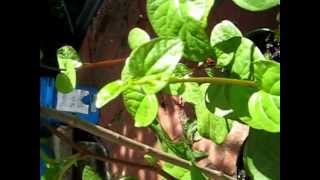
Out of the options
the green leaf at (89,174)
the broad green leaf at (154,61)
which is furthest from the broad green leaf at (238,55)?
the green leaf at (89,174)

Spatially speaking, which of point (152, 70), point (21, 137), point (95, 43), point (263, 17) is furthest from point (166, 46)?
point (95, 43)

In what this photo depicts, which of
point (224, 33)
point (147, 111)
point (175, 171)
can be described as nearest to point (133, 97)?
point (147, 111)

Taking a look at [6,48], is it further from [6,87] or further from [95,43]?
[95,43]

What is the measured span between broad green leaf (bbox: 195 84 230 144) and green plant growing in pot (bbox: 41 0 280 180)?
3cm

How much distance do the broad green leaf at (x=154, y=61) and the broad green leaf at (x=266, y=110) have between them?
0.26 feet

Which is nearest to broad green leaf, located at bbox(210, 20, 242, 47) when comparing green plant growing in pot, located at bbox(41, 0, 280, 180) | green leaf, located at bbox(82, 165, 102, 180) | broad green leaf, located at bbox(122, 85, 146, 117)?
green plant growing in pot, located at bbox(41, 0, 280, 180)

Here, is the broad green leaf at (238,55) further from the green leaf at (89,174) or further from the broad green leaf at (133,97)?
the green leaf at (89,174)

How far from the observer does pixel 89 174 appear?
29.0 inches

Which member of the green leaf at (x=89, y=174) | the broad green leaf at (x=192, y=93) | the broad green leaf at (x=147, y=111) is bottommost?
the green leaf at (x=89, y=174)

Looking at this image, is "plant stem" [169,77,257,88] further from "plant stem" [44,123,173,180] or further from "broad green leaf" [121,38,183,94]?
"plant stem" [44,123,173,180]

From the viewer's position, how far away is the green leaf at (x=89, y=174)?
2.40 feet

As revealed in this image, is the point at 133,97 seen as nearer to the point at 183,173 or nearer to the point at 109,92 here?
the point at 109,92

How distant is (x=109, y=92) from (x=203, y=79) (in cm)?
9

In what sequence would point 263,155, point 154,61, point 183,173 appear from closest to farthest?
point 154,61 → point 263,155 → point 183,173
